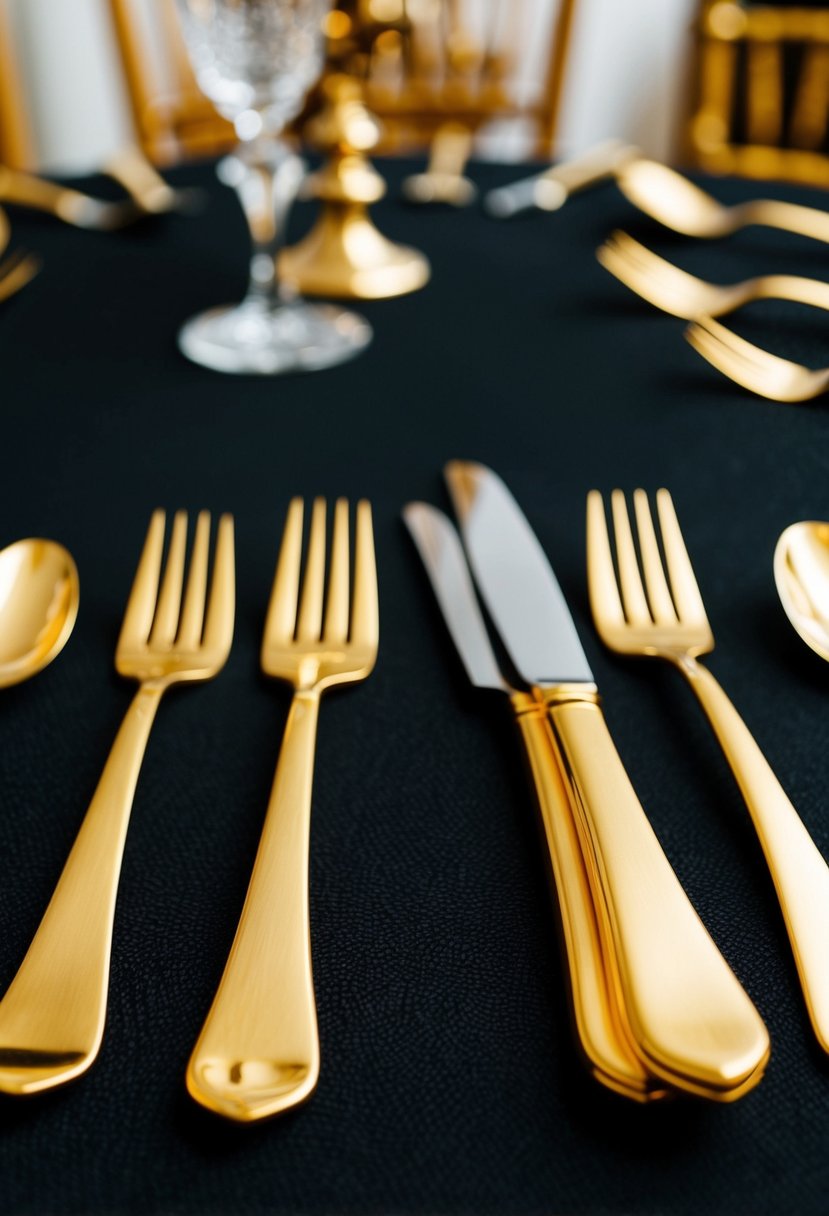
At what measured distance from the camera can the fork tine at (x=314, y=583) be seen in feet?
1.07

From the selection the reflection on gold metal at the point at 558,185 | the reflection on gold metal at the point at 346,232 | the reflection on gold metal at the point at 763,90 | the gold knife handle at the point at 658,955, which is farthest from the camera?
the reflection on gold metal at the point at 763,90

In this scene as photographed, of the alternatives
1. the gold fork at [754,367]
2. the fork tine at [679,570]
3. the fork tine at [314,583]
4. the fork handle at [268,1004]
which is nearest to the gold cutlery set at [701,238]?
the gold fork at [754,367]

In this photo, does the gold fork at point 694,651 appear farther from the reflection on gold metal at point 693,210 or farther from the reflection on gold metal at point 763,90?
the reflection on gold metal at point 763,90

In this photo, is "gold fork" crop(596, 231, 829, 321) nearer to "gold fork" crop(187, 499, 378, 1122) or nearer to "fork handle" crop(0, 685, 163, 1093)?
"gold fork" crop(187, 499, 378, 1122)

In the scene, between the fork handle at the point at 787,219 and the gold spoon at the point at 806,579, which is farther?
the fork handle at the point at 787,219

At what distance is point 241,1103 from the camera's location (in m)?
0.19

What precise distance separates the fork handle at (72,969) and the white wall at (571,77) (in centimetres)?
195

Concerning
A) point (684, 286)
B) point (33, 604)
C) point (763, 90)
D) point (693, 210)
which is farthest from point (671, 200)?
point (763, 90)

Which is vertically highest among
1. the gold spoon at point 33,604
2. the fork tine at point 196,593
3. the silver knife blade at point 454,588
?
the gold spoon at point 33,604

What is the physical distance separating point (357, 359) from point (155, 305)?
0.48ft

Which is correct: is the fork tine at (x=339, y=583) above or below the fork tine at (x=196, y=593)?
below

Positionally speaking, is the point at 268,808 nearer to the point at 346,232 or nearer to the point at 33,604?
the point at 33,604

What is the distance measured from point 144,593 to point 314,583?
0.06 meters

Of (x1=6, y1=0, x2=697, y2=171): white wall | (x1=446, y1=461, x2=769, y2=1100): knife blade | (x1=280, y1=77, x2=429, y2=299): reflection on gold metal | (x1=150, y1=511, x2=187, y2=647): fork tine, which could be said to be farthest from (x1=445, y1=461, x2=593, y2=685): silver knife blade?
(x1=6, y1=0, x2=697, y2=171): white wall
